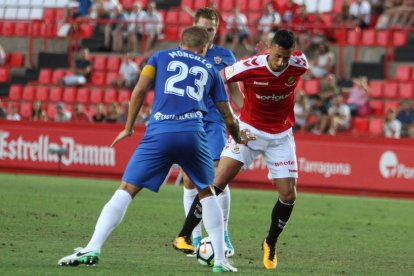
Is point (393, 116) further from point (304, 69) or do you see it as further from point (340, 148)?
point (304, 69)

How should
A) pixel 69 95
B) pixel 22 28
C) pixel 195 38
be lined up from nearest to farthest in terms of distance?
1. pixel 195 38
2. pixel 69 95
3. pixel 22 28

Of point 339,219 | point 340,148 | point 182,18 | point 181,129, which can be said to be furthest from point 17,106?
point 181,129

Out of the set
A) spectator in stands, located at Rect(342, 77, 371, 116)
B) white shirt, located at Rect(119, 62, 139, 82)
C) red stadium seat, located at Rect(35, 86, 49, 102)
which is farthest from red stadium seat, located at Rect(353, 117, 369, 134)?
red stadium seat, located at Rect(35, 86, 49, 102)

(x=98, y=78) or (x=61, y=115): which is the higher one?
(x=98, y=78)

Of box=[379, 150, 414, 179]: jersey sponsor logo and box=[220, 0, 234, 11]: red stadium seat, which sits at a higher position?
box=[220, 0, 234, 11]: red stadium seat

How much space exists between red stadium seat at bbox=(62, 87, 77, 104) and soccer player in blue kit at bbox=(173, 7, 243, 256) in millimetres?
18990

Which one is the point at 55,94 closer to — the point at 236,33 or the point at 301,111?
the point at 236,33

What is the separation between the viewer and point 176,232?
14133mm

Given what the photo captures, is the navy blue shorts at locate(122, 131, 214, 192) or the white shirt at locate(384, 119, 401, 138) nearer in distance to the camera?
the navy blue shorts at locate(122, 131, 214, 192)

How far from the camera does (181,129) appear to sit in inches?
392

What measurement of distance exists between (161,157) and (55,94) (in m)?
22.0

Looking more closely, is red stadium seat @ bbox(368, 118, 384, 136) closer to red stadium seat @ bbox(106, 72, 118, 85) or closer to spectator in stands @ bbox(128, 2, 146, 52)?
red stadium seat @ bbox(106, 72, 118, 85)

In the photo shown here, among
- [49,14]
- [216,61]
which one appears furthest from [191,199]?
[49,14]

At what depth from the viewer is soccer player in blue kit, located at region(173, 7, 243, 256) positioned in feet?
38.4
